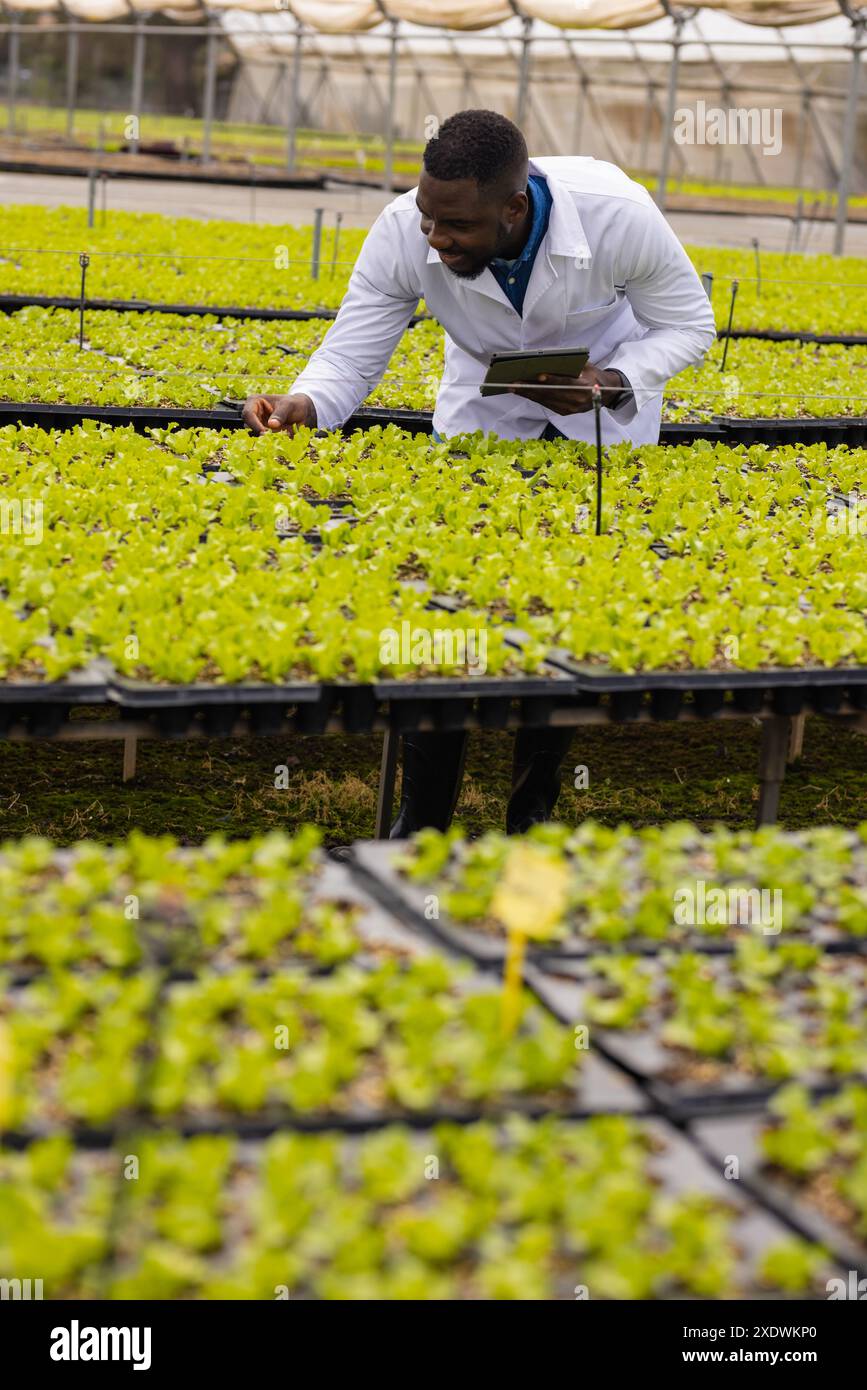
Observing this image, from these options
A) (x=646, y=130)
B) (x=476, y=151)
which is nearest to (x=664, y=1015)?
(x=476, y=151)

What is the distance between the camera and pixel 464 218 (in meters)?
4.37

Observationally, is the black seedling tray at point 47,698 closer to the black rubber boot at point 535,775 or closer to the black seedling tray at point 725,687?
the black seedling tray at point 725,687

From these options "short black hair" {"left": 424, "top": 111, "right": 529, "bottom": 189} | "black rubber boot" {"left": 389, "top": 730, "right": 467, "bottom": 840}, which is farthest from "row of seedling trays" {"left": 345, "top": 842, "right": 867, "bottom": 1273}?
"short black hair" {"left": 424, "top": 111, "right": 529, "bottom": 189}

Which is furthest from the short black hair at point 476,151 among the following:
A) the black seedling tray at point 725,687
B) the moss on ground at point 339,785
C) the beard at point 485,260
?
the moss on ground at point 339,785

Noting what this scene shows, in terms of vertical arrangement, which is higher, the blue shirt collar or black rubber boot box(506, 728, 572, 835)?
the blue shirt collar

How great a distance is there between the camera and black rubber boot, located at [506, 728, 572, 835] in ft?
14.6

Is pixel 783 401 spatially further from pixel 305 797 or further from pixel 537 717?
pixel 537 717

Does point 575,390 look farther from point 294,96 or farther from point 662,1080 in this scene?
point 294,96

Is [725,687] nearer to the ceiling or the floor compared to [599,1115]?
nearer to the ceiling

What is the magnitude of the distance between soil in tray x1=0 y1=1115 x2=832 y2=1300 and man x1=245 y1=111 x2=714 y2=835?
2513mm

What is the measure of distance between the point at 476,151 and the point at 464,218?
177 millimetres

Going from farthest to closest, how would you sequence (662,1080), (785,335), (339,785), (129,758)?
(785,335) < (339,785) < (129,758) < (662,1080)

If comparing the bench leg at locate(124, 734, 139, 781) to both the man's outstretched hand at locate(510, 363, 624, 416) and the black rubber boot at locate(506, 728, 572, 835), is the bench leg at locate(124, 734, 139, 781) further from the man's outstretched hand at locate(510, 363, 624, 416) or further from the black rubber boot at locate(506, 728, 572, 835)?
the man's outstretched hand at locate(510, 363, 624, 416)

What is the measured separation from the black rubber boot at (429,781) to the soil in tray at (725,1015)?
197 cm
